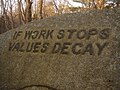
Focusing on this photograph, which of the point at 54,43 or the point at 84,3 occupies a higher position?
the point at 84,3

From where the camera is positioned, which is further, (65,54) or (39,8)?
(39,8)

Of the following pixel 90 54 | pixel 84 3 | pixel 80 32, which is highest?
pixel 84 3

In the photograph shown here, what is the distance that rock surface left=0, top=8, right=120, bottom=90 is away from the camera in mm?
4000

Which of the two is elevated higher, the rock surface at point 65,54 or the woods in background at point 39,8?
the woods in background at point 39,8

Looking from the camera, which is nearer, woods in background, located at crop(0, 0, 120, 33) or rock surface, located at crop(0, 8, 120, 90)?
rock surface, located at crop(0, 8, 120, 90)

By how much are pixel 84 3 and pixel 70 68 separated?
8963 mm

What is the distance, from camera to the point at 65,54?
4445 mm

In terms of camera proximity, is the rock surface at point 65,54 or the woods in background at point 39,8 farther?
the woods in background at point 39,8

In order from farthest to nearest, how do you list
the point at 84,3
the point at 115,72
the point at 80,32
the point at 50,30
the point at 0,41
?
the point at 84,3 < the point at 0,41 < the point at 50,30 < the point at 80,32 < the point at 115,72

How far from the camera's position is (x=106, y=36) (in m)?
4.16

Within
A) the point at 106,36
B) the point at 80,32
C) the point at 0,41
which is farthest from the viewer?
the point at 0,41

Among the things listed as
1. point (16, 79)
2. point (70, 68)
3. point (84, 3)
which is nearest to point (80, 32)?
point (70, 68)

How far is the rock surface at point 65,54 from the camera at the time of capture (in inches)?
157

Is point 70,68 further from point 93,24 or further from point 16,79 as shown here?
point 16,79
